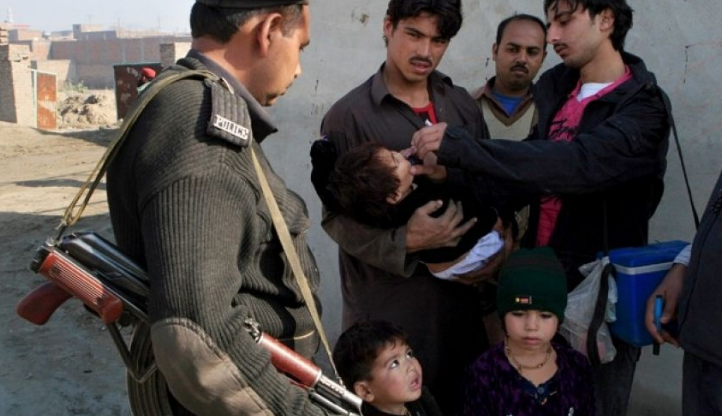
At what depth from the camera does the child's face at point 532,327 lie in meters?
2.49

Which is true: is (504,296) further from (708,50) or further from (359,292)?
(708,50)

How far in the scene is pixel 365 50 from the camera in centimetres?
452

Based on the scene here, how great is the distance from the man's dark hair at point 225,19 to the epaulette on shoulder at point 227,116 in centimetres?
12

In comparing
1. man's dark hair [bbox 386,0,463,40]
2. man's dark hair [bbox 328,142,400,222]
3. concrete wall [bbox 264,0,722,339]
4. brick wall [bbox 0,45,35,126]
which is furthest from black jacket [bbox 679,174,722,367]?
brick wall [bbox 0,45,35,126]

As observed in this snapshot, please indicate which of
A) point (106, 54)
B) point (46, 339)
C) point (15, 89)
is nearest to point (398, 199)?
point (46, 339)

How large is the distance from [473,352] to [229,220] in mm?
1614

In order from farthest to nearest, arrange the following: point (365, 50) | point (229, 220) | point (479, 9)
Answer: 1. point (365, 50)
2. point (479, 9)
3. point (229, 220)

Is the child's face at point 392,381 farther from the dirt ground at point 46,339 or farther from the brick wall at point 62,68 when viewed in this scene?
the brick wall at point 62,68

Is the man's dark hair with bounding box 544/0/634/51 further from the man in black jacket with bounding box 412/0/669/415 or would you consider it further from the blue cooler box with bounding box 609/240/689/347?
the blue cooler box with bounding box 609/240/689/347

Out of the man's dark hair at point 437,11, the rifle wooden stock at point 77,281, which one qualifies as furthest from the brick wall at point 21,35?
the rifle wooden stock at point 77,281

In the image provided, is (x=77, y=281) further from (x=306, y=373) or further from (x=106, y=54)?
(x=106, y=54)

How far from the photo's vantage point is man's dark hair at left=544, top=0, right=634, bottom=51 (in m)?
2.54

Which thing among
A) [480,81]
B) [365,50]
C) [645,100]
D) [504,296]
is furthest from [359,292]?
[365,50]

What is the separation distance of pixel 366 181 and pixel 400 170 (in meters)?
0.12
